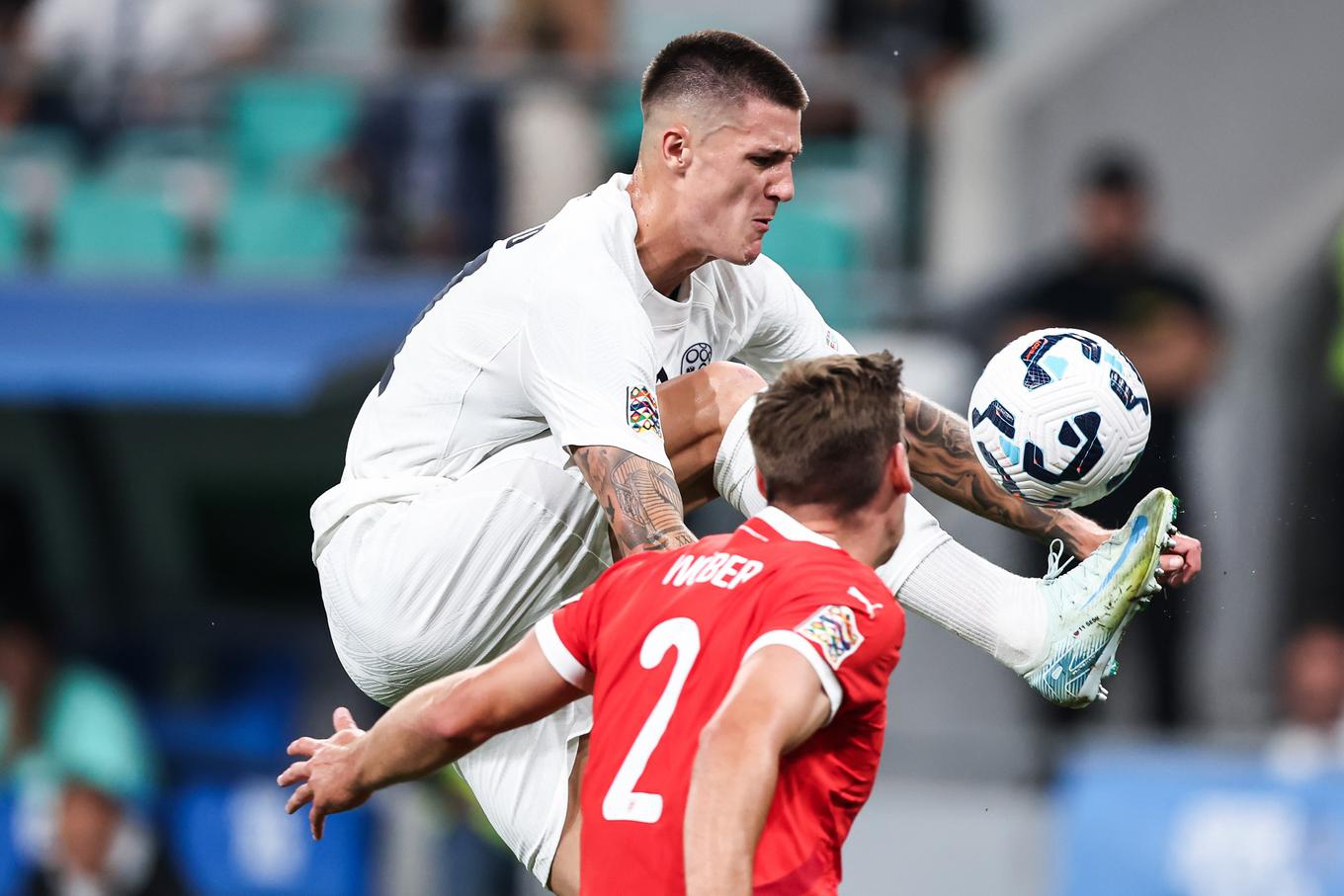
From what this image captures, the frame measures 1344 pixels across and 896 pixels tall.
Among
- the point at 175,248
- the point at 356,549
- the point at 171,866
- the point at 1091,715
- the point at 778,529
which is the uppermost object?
the point at 778,529

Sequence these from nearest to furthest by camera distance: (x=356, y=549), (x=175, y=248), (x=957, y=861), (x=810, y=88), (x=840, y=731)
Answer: (x=840, y=731), (x=356, y=549), (x=957, y=861), (x=810, y=88), (x=175, y=248)

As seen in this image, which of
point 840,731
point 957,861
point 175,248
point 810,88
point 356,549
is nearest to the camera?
point 840,731

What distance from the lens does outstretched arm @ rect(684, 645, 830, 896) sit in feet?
11.5

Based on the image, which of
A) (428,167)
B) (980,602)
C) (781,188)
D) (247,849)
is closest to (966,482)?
(980,602)

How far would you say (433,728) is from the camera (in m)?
4.18

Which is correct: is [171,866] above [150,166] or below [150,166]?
below

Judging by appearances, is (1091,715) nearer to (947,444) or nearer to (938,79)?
(938,79)

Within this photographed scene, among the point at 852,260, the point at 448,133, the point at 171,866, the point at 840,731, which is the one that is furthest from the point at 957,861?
the point at 840,731

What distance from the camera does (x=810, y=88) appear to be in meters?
9.27

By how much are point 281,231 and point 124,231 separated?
78cm

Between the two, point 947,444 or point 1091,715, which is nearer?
point 947,444

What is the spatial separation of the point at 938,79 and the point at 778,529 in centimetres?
667

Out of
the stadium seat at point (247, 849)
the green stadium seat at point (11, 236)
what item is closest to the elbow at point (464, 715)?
the stadium seat at point (247, 849)

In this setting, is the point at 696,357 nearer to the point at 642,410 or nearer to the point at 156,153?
the point at 642,410
